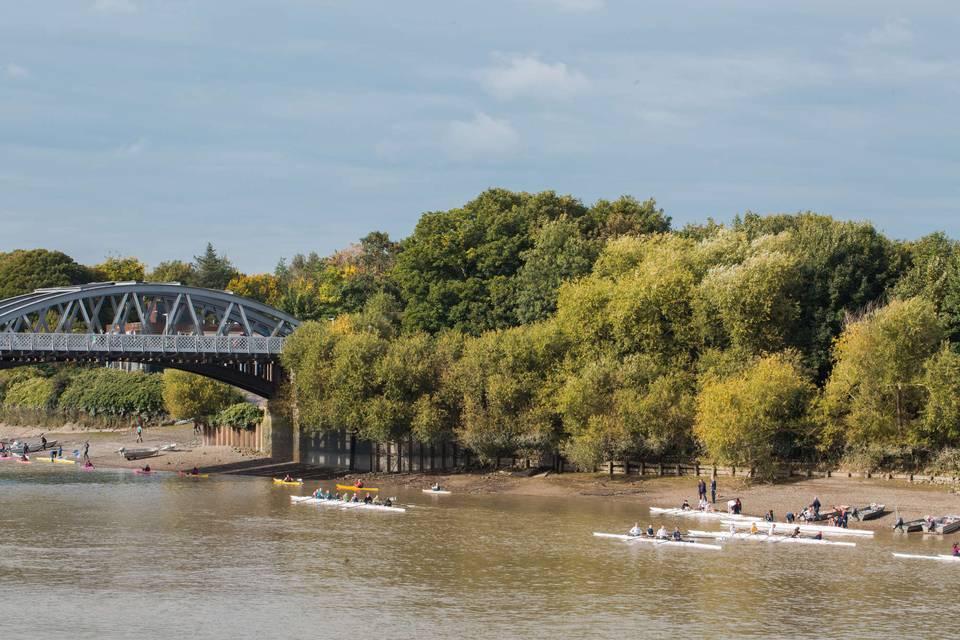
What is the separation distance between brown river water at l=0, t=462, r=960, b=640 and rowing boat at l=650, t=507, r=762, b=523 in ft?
6.24

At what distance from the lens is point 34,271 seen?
18850cm

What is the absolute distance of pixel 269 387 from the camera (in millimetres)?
123750

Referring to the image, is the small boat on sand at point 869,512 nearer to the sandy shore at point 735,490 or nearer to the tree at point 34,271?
the sandy shore at point 735,490

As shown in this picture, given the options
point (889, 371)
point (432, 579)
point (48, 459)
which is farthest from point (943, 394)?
point (48, 459)

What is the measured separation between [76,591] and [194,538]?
1669 cm

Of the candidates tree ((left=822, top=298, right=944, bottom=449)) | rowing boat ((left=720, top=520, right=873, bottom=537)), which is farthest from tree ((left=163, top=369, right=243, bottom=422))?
rowing boat ((left=720, top=520, right=873, bottom=537))

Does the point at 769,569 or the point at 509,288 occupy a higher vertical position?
the point at 509,288

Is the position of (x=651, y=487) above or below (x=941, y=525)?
above

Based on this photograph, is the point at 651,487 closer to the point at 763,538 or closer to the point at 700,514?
the point at 700,514

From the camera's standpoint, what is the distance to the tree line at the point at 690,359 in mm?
86125

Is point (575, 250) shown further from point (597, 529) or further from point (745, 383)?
point (597, 529)

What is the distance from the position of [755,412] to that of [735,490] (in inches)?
266

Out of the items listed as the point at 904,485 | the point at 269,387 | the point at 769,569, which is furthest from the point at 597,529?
the point at 269,387

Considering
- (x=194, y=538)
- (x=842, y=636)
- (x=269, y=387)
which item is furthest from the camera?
(x=269, y=387)
